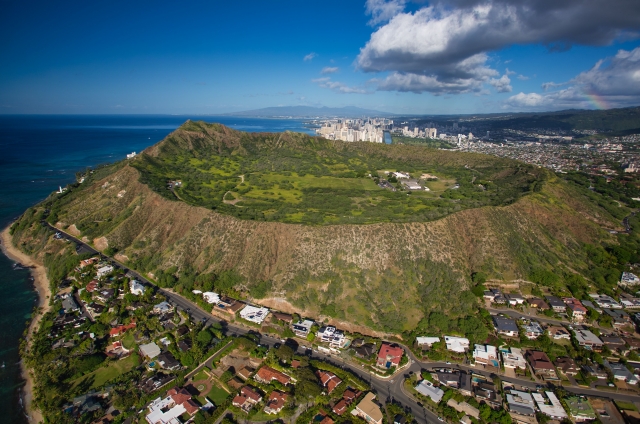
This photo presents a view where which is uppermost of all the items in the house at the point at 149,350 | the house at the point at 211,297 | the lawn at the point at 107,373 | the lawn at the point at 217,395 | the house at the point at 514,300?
the house at the point at 211,297

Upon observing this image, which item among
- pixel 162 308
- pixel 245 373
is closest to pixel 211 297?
pixel 162 308

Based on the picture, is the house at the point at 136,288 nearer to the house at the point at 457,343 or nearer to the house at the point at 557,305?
the house at the point at 457,343

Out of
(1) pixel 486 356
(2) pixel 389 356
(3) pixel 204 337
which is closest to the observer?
(2) pixel 389 356

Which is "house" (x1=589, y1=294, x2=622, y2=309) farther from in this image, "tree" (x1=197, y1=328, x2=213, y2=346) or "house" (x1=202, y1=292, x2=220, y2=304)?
"house" (x1=202, y1=292, x2=220, y2=304)

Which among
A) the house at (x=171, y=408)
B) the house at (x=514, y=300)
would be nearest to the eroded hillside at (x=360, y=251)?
the house at (x=514, y=300)

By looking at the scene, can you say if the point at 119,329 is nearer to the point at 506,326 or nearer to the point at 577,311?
the point at 506,326

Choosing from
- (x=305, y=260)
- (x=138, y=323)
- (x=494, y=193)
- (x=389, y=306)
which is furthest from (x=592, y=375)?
(x=138, y=323)
